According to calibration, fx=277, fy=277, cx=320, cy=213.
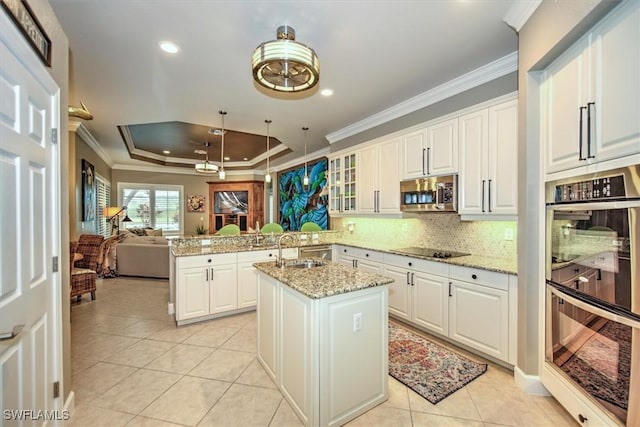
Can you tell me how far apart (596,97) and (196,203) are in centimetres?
963

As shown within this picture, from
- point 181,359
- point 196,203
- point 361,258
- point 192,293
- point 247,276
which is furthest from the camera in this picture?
point 196,203

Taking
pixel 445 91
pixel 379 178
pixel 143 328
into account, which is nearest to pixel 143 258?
pixel 143 328

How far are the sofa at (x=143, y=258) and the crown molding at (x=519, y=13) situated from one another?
6.09 meters

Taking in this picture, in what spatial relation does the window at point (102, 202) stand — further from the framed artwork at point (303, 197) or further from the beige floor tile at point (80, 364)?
the beige floor tile at point (80, 364)

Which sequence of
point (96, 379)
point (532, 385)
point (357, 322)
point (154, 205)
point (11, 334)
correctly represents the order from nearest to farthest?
1. point (11, 334)
2. point (357, 322)
3. point (532, 385)
4. point (96, 379)
5. point (154, 205)

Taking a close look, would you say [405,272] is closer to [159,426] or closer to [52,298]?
[159,426]

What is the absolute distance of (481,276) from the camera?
8.17 ft

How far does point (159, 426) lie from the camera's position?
5.85ft

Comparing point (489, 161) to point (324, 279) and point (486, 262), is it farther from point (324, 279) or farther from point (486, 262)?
point (324, 279)

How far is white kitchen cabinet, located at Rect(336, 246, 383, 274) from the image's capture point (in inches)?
142

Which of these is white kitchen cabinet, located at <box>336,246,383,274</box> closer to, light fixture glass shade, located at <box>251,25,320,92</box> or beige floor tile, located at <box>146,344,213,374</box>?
beige floor tile, located at <box>146,344,213,374</box>

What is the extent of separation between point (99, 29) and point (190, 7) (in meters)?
0.88

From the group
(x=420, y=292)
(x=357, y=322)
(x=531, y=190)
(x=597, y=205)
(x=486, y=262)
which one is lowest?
(x=420, y=292)

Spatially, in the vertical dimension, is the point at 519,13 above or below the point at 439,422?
above
